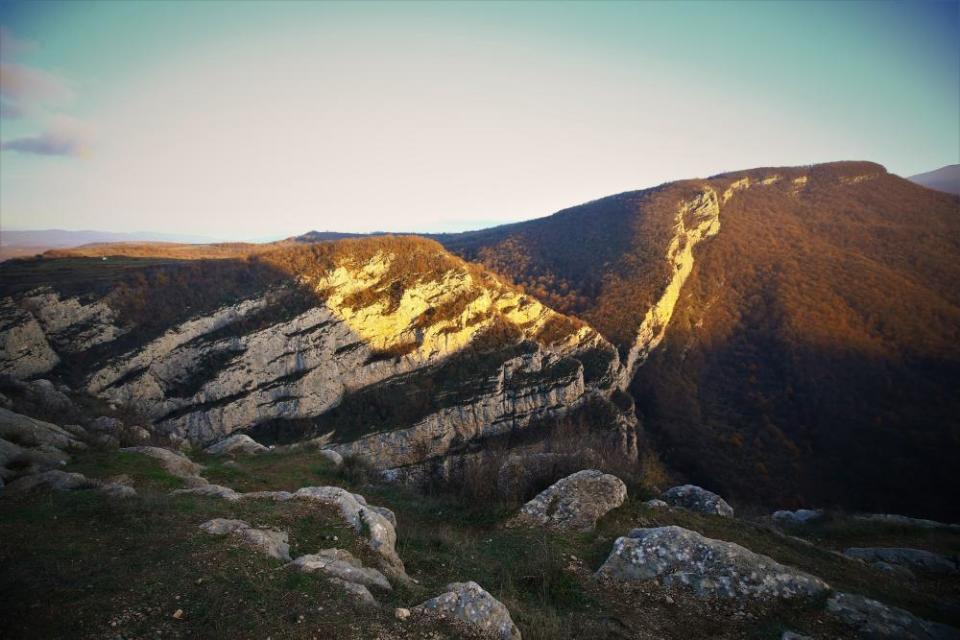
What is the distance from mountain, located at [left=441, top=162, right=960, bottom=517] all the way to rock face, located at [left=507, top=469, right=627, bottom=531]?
54.7m

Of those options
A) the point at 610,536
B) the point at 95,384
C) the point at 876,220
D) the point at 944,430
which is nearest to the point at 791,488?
the point at 944,430

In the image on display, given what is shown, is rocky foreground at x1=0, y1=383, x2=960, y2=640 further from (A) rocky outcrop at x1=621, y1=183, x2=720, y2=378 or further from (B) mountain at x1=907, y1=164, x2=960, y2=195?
(B) mountain at x1=907, y1=164, x2=960, y2=195

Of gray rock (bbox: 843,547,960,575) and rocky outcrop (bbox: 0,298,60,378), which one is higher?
rocky outcrop (bbox: 0,298,60,378)

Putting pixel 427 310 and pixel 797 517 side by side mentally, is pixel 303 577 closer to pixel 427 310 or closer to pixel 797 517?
pixel 797 517

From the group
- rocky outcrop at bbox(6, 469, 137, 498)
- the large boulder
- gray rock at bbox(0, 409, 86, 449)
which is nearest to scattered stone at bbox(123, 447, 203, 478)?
gray rock at bbox(0, 409, 86, 449)

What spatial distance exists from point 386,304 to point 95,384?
33.0m

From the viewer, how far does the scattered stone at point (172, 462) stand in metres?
15.1

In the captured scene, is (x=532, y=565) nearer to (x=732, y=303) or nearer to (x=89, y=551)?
(x=89, y=551)

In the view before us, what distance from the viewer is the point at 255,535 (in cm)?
905

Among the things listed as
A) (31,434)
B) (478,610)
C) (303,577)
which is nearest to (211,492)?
→ (303,577)

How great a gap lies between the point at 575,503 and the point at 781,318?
295 ft

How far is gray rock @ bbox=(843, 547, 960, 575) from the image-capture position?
14.3 meters

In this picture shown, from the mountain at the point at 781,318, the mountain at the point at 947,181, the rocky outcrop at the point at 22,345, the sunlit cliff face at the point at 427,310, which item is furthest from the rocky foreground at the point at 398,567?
the mountain at the point at 947,181

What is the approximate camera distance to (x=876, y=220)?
10856cm
